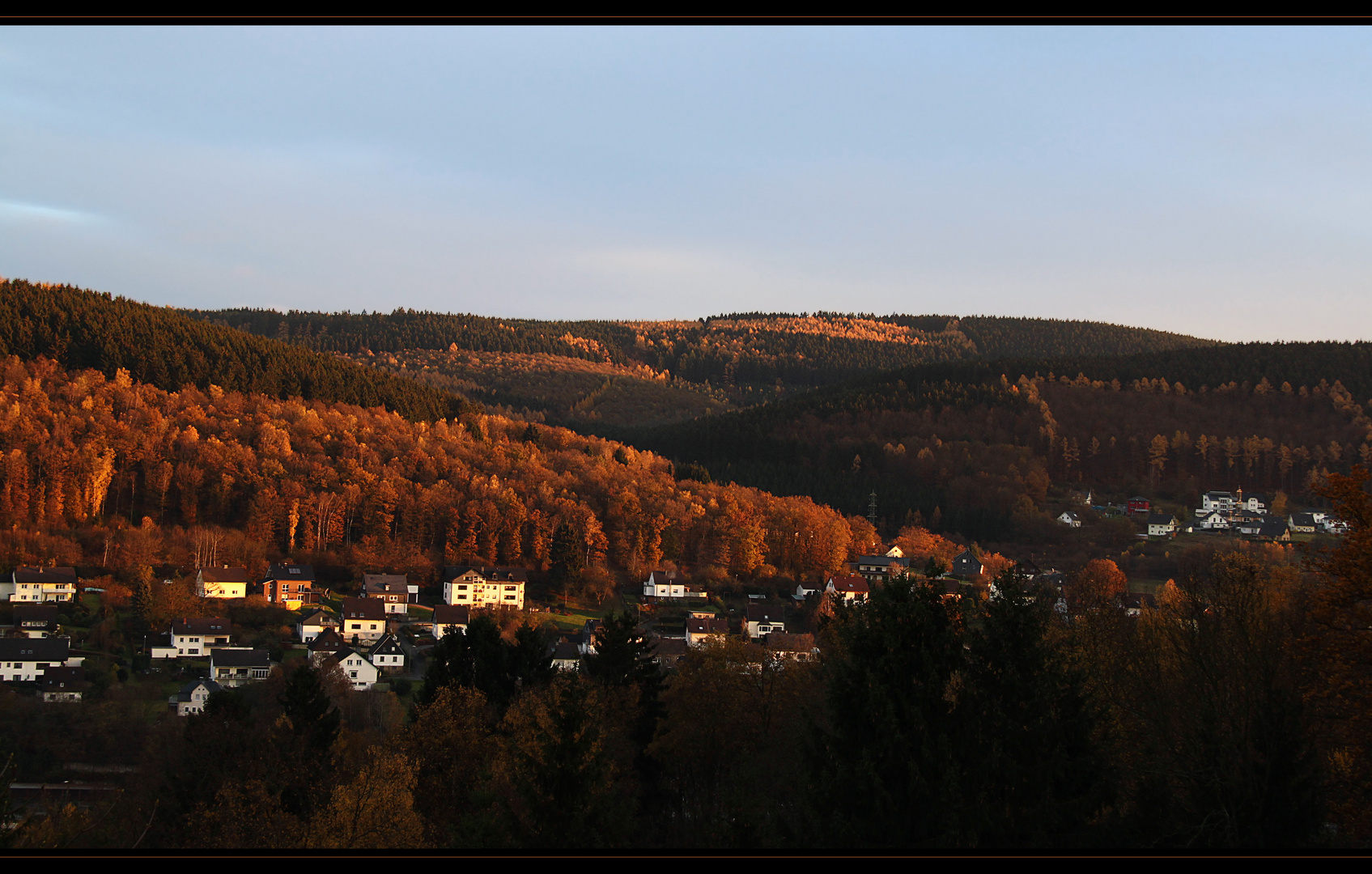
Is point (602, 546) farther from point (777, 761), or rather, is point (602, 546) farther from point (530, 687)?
point (777, 761)

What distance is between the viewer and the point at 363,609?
69375mm

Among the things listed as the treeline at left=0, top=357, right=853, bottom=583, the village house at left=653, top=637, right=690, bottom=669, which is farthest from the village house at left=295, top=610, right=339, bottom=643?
the village house at left=653, top=637, right=690, bottom=669

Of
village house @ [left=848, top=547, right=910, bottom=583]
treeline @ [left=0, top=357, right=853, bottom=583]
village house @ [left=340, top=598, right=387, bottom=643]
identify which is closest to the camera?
village house @ [left=340, top=598, right=387, bottom=643]

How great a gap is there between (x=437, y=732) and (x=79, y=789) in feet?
78.1

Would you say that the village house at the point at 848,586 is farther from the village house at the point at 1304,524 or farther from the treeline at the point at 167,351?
the treeline at the point at 167,351

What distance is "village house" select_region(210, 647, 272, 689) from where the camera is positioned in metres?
53.5

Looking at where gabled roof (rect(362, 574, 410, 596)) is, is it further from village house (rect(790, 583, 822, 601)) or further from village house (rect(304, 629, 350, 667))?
village house (rect(790, 583, 822, 601))

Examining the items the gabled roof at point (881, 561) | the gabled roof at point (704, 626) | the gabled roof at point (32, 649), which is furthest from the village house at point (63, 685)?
the gabled roof at point (881, 561)

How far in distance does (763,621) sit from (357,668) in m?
30.4

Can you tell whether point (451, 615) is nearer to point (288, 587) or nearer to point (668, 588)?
point (288, 587)

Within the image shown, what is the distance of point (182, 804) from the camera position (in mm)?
27219

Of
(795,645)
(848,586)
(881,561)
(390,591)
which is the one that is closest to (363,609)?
(390,591)

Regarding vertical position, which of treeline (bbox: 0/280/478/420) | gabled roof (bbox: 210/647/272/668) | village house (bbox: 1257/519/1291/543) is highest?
treeline (bbox: 0/280/478/420)

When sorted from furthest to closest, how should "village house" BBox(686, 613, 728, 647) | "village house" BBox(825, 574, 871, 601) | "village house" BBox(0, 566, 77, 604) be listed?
"village house" BBox(825, 574, 871, 601), "village house" BBox(0, 566, 77, 604), "village house" BBox(686, 613, 728, 647)
